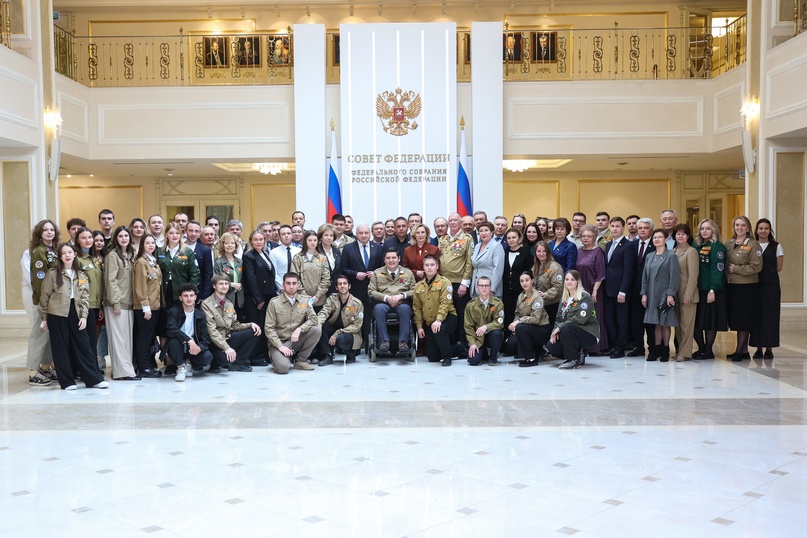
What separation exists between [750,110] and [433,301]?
6.07 m

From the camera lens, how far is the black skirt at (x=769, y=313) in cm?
839

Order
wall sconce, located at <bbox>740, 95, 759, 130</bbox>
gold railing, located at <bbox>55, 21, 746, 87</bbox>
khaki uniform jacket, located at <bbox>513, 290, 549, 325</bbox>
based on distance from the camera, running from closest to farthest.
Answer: khaki uniform jacket, located at <bbox>513, 290, 549, 325</bbox>, wall sconce, located at <bbox>740, 95, 759, 130</bbox>, gold railing, located at <bbox>55, 21, 746, 87</bbox>

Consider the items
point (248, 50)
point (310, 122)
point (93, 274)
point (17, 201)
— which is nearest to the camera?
point (93, 274)

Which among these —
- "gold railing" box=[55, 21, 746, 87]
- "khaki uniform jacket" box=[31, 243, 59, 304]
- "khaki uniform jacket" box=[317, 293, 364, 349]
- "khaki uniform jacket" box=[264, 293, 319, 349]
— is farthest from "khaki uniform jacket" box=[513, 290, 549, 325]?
"gold railing" box=[55, 21, 746, 87]

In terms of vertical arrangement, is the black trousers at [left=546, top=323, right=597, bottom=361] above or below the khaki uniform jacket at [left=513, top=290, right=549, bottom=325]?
below

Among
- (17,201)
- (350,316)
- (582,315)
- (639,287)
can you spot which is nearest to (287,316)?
(350,316)

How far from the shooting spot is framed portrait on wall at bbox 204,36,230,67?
15.6 meters

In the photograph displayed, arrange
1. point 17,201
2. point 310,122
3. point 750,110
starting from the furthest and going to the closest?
point 310,122 < point 750,110 < point 17,201

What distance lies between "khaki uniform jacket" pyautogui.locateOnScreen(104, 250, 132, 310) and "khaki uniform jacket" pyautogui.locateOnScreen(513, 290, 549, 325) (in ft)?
13.1

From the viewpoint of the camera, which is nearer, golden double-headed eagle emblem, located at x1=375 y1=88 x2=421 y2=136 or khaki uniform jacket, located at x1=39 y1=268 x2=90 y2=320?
khaki uniform jacket, located at x1=39 y1=268 x2=90 y2=320

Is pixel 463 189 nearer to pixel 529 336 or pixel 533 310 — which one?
pixel 533 310

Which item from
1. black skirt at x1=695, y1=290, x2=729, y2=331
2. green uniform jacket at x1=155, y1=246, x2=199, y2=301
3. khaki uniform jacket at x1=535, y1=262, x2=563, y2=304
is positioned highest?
green uniform jacket at x1=155, y1=246, x2=199, y2=301

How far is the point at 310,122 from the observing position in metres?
12.9

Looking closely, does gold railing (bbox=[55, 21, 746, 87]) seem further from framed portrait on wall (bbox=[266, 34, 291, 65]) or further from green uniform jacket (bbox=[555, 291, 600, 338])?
green uniform jacket (bbox=[555, 291, 600, 338])
